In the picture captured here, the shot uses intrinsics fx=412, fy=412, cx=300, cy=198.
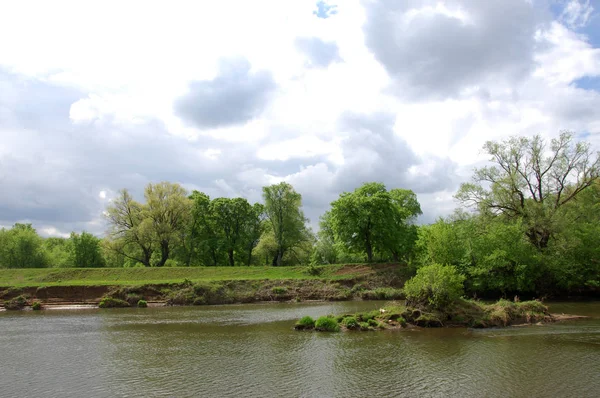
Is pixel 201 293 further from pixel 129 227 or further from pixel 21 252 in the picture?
pixel 21 252

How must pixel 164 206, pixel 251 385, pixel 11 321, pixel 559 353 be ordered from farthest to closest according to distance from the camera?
pixel 164 206, pixel 11 321, pixel 559 353, pixel 251 385

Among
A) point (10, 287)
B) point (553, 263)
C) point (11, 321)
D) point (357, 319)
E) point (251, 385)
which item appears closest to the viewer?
point (251, 385)

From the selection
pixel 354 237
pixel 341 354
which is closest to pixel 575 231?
pixel 354 237

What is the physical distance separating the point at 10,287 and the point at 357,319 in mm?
48561

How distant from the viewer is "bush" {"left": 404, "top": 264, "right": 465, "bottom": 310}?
29469 mm

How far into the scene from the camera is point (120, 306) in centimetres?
5069

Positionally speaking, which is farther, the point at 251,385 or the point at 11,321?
the point at 11,321

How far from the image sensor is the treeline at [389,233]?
46.8 metres

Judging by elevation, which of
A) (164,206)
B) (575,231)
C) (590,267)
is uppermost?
(164,206)

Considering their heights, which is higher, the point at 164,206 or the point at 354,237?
the point at 164,206

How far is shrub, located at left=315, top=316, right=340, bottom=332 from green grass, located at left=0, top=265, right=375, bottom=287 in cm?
3189

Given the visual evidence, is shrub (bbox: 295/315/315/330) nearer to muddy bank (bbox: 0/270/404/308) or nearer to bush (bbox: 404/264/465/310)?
bush (bbox: 404/264/465/310)

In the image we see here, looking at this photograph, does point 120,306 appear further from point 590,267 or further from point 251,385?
point 590,267

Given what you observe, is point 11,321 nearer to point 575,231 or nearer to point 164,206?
point 164,206
